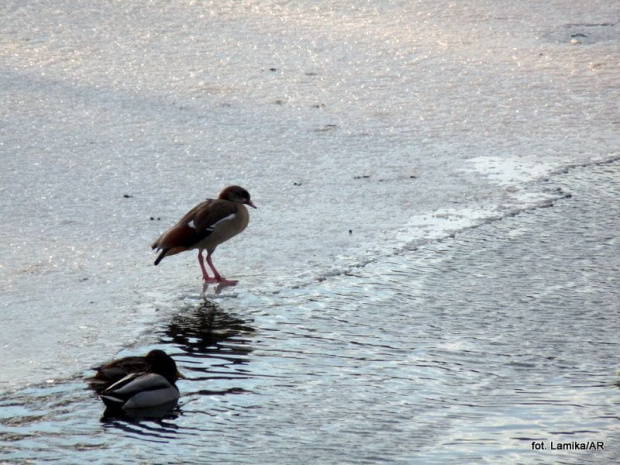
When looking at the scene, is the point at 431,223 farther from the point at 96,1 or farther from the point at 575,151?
the point at 96,1

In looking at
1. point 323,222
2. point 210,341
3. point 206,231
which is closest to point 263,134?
point 323,222

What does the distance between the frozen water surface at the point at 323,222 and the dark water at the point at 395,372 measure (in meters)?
0.02

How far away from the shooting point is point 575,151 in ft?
30.5

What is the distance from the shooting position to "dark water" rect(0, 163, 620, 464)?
193 inches

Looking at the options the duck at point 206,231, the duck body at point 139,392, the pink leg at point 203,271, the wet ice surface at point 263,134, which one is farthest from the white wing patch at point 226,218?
the duck body at point 139,392

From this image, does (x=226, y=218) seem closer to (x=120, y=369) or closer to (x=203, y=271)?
(x=203, y=271)

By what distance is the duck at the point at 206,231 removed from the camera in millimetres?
7105

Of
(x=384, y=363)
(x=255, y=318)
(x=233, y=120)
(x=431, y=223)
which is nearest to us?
(x=384, y=363)

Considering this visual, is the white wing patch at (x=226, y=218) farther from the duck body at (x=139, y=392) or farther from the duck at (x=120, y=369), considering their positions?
the duck body at (x=139, y=392)

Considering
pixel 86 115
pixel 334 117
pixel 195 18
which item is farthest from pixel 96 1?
pixel 334 117

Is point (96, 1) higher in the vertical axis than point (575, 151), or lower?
higher

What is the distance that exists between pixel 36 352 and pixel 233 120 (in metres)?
4.43

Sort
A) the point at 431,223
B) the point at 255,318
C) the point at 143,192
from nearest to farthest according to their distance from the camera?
the point at 255,318 → the point at 431,223 → the point at 143,192

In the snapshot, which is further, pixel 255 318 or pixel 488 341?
pixel 255 318
